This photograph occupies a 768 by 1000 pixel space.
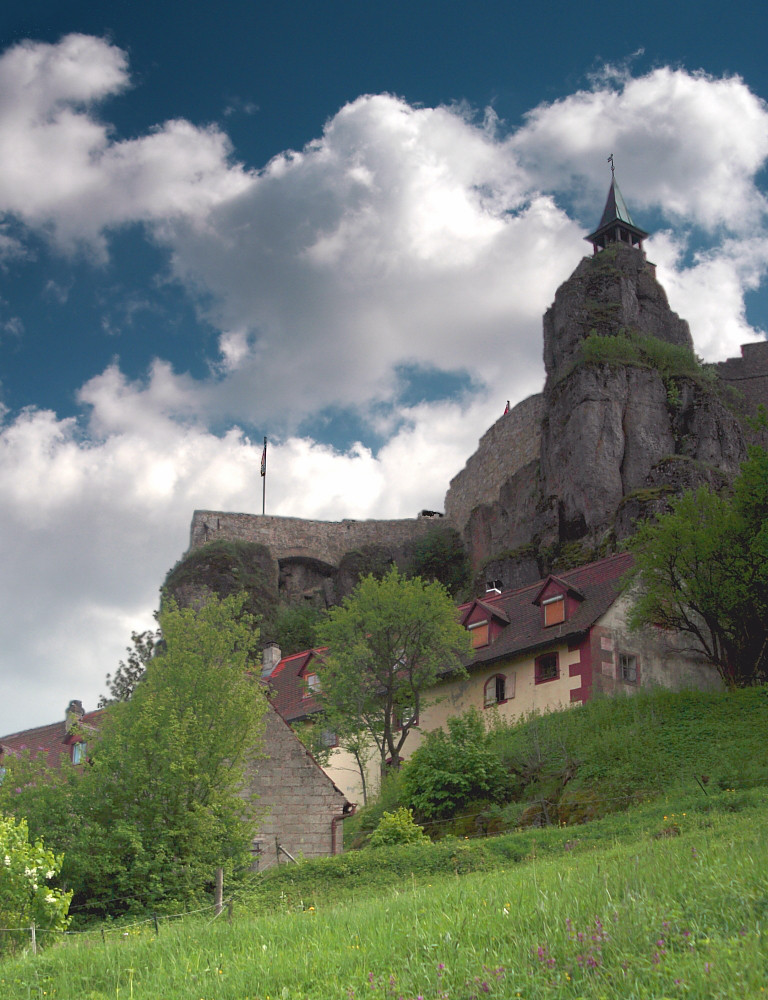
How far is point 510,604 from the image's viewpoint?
133 ft

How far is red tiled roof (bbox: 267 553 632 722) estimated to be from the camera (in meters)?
35.2

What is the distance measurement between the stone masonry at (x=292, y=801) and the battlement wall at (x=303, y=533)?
1677 inches

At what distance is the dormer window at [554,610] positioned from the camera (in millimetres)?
36094

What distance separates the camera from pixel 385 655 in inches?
1396

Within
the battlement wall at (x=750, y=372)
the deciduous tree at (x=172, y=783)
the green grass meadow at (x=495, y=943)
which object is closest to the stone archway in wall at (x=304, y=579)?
the battlement wall at (x=750, y=372)

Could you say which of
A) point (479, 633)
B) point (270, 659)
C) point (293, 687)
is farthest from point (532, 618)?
point (270, 659)

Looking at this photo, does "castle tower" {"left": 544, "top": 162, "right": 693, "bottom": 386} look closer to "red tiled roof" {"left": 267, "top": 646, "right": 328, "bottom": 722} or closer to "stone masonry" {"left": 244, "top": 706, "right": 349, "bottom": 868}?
"red tiled roof" {"left": 267, "top": 646, "right": 328, "bottom": 722}

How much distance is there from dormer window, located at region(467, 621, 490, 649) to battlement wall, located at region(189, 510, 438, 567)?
3143 cm

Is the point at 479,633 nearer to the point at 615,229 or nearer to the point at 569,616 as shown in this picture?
the point at 569,616

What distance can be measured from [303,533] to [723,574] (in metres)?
43.1

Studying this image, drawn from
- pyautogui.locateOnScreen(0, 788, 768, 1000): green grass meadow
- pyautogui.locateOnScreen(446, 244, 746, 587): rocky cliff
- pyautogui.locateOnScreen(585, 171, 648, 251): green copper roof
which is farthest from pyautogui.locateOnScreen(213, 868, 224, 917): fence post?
pyautogui.locateOnScreen(585, 171, 648, 251): green copper roof

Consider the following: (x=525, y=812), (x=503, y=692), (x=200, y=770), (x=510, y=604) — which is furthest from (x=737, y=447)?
Result: (x=200, y=770)

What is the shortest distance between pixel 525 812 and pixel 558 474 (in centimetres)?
3103

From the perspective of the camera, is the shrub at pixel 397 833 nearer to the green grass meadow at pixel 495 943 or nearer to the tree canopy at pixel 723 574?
the green grass meadow at pixel 495 943
